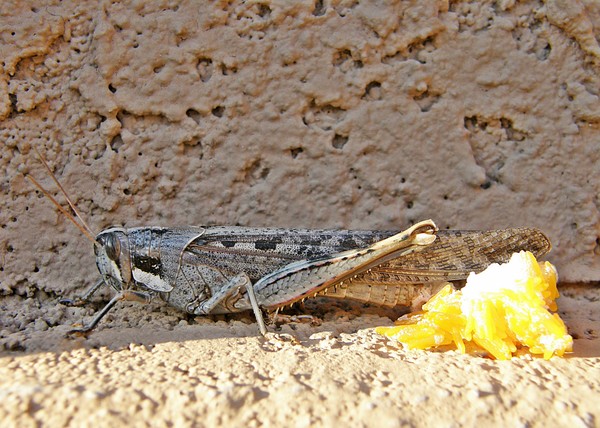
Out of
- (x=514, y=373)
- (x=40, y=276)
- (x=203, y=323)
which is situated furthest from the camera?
(x=40, y=276)

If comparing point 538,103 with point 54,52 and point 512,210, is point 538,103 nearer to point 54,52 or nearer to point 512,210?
point 512,210

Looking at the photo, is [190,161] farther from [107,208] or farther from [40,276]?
[40,276]

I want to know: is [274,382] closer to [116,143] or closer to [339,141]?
[339,141]

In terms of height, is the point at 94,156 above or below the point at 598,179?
above

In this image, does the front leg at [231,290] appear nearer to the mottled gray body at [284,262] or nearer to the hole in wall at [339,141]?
the mottled gray body at [284,262]

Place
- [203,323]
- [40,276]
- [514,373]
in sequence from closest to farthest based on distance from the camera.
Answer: [514,373], [203,323], [40,276]

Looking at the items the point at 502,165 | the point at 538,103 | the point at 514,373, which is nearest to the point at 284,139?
the point at 502,165

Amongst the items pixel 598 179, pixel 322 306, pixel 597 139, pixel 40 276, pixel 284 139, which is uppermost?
pixel 284 139

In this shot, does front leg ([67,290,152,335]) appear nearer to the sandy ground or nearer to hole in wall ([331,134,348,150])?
the sandy ground

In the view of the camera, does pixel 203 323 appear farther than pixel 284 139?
No
